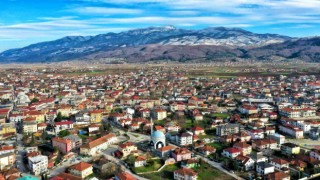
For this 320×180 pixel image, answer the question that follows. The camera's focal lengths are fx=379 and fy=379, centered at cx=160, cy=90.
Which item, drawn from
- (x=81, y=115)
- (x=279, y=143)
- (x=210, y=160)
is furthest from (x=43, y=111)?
(x=279, y=143)

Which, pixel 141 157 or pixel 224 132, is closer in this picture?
pixel 141 157

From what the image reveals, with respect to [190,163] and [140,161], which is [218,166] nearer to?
[190,163]

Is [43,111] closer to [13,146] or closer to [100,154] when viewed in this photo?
[13,146]

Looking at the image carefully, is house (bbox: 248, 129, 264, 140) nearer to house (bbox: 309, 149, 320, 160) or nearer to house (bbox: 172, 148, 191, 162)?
house (bbox: 309, 149, 320, 160)

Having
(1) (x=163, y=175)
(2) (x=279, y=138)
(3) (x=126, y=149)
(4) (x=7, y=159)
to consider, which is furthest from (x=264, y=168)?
(4) (x=7, y=159)

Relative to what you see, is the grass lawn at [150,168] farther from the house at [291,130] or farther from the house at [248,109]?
the house at [248,109]

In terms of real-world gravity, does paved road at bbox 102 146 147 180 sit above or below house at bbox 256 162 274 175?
below

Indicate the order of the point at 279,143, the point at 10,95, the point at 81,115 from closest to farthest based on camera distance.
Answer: the point at 279,143, the point at 81,115, the point at 10,95

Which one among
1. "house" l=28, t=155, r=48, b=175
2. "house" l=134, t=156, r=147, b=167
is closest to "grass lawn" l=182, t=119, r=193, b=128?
"house" l=134, t=156, r=147, b=167
